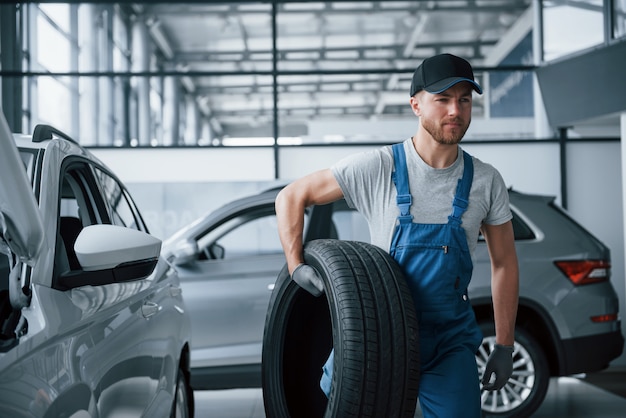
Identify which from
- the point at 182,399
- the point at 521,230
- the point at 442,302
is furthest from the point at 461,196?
the point at 521,230

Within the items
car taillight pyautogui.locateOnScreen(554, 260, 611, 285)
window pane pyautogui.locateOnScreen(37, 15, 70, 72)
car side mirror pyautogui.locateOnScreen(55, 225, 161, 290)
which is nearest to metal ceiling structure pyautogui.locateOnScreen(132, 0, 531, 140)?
window pane pyautogui.locateOnScreen(37, 15, 70, 72)

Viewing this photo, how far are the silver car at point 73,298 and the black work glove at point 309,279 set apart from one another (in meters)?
0.53

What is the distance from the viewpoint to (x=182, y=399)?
407 centimetres

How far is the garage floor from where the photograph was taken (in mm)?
7004

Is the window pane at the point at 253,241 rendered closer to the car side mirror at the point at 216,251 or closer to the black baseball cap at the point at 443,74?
the car side mirror at the point at 216,251

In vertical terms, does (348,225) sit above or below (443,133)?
below

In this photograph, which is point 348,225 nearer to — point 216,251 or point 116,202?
point 216,251

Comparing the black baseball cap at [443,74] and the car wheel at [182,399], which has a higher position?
the black baseball cap at [443,74]

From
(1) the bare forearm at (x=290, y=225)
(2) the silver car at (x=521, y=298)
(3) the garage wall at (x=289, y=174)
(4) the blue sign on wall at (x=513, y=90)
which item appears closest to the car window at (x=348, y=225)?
(2) the silver car at (x=521, y=298)

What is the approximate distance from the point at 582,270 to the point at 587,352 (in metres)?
0.57

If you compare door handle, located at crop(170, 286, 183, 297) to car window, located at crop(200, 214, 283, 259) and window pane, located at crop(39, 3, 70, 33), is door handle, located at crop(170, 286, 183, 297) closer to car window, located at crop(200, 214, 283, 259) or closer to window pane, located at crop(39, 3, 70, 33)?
car window, located at crop(200, 214, 283, 259)

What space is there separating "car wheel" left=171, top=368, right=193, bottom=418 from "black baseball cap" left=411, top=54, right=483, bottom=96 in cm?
160

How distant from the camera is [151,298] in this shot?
3.33 meters

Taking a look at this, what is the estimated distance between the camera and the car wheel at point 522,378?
6.39 metres
